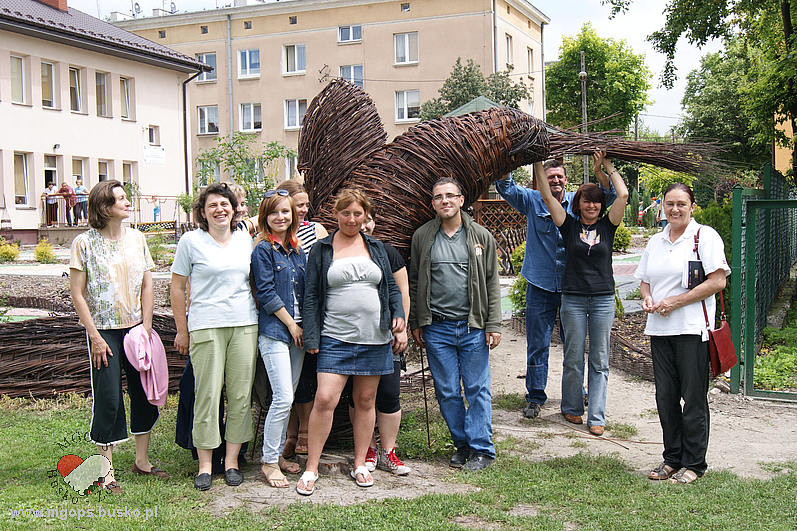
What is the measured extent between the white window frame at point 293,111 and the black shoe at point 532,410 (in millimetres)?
32648

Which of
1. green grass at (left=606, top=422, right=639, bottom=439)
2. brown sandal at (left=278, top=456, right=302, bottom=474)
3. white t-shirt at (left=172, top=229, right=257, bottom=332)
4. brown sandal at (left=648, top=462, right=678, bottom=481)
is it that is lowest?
green grass at (left=606, top=422, right=639, bottom=439)

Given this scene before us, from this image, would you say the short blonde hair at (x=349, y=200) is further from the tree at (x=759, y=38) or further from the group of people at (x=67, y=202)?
the group of people at (x=67, y=202)

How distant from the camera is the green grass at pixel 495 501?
12.8 feet

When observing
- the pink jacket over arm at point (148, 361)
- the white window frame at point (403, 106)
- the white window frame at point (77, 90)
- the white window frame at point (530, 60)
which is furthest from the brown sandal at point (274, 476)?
A: the white window frame at point (530, 60)

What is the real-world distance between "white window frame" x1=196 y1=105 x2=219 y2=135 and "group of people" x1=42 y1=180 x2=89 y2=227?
46.2ft

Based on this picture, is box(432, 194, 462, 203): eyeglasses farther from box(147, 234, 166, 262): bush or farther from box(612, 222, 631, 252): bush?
box(612, 222, 631, 252): bush

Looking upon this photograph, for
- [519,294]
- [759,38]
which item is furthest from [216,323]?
[759,38]

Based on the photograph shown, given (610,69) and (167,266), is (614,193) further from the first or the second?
(610,69)

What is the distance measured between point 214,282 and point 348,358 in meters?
0.90

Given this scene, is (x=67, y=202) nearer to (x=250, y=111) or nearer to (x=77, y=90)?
(x=77, y=90)

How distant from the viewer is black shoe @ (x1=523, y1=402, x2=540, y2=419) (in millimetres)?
6098

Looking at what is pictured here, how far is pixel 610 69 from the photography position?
165ft

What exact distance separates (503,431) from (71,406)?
3.58 metres

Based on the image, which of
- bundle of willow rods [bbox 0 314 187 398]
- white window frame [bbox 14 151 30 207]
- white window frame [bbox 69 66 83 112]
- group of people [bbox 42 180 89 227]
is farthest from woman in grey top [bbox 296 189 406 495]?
white window frame [bbox 69 66 83 112]
